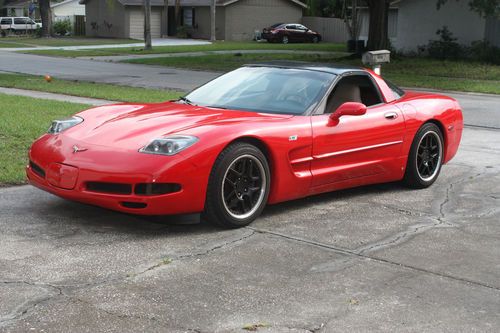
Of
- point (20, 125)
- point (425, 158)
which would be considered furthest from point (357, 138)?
point (20, 125)

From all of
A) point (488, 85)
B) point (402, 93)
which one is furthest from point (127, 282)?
point (488, 85)

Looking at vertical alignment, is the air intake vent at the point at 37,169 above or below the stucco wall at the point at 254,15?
below

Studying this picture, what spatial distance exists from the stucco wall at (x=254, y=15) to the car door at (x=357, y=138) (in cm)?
5163

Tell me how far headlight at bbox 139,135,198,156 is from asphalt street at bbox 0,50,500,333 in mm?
516

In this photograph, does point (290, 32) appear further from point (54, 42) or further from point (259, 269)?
point (259, 269)

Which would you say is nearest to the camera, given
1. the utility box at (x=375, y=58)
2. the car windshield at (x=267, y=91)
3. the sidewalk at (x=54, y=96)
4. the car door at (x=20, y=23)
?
the car windshield at (x=267, y=91)

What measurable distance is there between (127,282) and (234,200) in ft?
4.87

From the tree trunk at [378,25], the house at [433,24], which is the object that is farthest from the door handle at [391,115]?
the house at [433,24]

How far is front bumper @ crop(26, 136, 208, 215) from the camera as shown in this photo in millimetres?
5242

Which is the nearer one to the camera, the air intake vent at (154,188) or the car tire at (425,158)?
the air intake vent at (154,188)

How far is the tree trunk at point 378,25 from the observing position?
29203 mm

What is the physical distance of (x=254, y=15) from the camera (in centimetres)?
5909

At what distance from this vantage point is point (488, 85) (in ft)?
69.2

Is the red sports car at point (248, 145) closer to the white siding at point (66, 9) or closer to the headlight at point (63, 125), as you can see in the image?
the headlight at point (63, 125)
